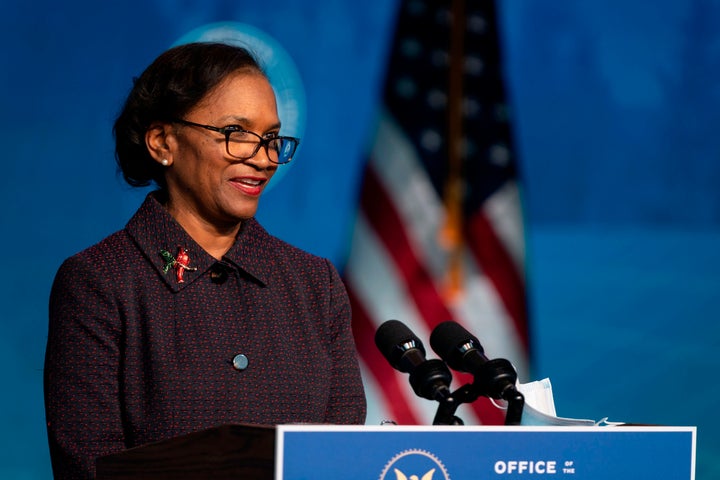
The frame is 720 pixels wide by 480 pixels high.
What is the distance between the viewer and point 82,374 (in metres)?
1.99

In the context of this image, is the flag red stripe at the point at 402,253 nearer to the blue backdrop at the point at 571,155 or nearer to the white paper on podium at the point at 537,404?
the blue backdrop at the point at 571,155

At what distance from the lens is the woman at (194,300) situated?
202cm

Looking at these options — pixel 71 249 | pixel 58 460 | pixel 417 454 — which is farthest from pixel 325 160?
pixel 417 454

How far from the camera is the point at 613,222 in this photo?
3863mm

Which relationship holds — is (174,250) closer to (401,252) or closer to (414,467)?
(414,467)

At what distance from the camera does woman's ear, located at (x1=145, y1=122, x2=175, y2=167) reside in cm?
229

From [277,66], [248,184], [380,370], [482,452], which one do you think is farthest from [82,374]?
[380,370]

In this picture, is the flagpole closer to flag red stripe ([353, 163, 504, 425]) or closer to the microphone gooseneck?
flag red stripe ([353, 163, 504, 425])

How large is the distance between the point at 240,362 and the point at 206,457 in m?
0.60

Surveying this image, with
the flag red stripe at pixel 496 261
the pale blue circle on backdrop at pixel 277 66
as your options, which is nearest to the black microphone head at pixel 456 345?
the pale blue circle on backdrop at pixel 277 66

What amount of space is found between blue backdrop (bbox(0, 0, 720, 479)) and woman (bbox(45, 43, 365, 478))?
3.29 ft

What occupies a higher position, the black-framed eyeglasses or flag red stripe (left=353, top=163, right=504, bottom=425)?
flag red stripe (left=353, top=163, right=504, bottom=425)

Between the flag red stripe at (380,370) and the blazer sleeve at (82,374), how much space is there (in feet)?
5.59

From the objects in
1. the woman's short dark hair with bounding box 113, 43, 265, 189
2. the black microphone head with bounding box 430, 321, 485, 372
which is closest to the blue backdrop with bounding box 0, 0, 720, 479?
the woman's short dark hair with bounding box 113, 43, 265, 189
